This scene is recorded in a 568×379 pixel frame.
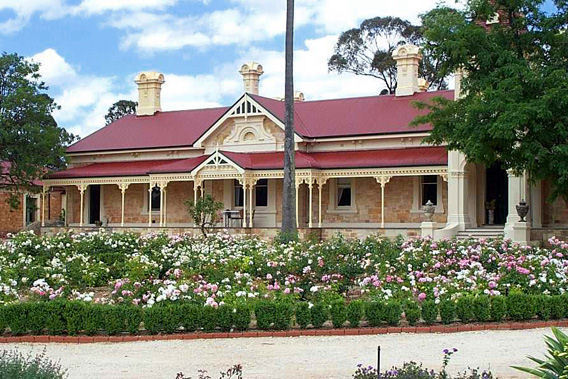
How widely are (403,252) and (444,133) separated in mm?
6812

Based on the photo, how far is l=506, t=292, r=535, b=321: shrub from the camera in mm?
13203

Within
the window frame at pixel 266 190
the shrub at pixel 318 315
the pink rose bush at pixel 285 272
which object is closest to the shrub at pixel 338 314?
the shrub at pixel 318 315

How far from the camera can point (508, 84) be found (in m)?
20.8

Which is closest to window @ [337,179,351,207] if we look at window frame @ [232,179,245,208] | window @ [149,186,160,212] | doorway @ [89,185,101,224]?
window frame @ [232,179,245,208]

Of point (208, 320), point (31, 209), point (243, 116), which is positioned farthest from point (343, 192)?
point (31, 209)

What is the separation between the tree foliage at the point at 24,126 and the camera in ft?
112

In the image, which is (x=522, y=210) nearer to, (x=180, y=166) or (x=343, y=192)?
(x=343, y=192)

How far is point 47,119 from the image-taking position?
35.3 meters

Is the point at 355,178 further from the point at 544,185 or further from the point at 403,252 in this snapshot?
the point at 403,252

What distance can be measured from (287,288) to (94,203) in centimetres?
2548

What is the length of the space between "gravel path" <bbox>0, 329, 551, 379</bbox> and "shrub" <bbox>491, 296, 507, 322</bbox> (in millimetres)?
539

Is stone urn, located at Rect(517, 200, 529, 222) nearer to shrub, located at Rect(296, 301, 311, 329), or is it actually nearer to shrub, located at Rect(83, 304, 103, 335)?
shrub, located at Rect(296, 301, 311, 329)

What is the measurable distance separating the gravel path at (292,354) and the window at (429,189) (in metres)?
17.7

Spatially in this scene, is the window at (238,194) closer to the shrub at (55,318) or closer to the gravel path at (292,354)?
the shrub at (55,318)
